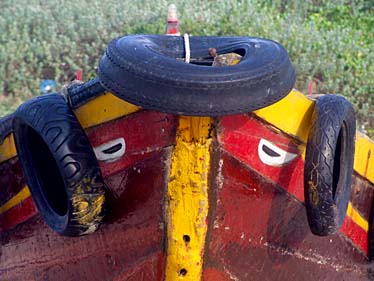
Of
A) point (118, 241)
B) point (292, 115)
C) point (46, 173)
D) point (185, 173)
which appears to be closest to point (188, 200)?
point (185, 173)

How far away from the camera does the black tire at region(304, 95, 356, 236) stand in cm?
261

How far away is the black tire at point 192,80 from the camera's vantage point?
2213 millimetres

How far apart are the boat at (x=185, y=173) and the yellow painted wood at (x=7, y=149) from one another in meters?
0.09

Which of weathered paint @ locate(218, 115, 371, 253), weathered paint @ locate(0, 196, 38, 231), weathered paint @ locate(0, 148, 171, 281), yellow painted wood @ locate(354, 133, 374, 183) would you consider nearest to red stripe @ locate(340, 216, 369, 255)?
yellow painted wood @ locate(354, 133, 374, 183)

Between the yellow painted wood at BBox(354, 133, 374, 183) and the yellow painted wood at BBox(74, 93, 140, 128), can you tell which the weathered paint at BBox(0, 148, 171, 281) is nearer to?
the yellow painted wood at BBox(74, 93, 140, 128)

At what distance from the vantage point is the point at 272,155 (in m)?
2.73

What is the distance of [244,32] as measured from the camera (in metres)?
8.20

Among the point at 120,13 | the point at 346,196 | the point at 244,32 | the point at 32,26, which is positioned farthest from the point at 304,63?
the point at 346,196

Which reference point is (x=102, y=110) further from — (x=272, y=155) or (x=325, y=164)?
(x=325, y=164)

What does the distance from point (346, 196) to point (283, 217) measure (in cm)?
26

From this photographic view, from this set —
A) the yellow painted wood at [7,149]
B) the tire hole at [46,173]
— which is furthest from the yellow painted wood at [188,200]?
the yellow painted wood at [7,149]

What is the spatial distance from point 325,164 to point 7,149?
4.34 feet

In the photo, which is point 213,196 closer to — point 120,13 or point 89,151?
point 89,151

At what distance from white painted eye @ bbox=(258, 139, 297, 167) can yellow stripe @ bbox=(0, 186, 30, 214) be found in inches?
39.0
